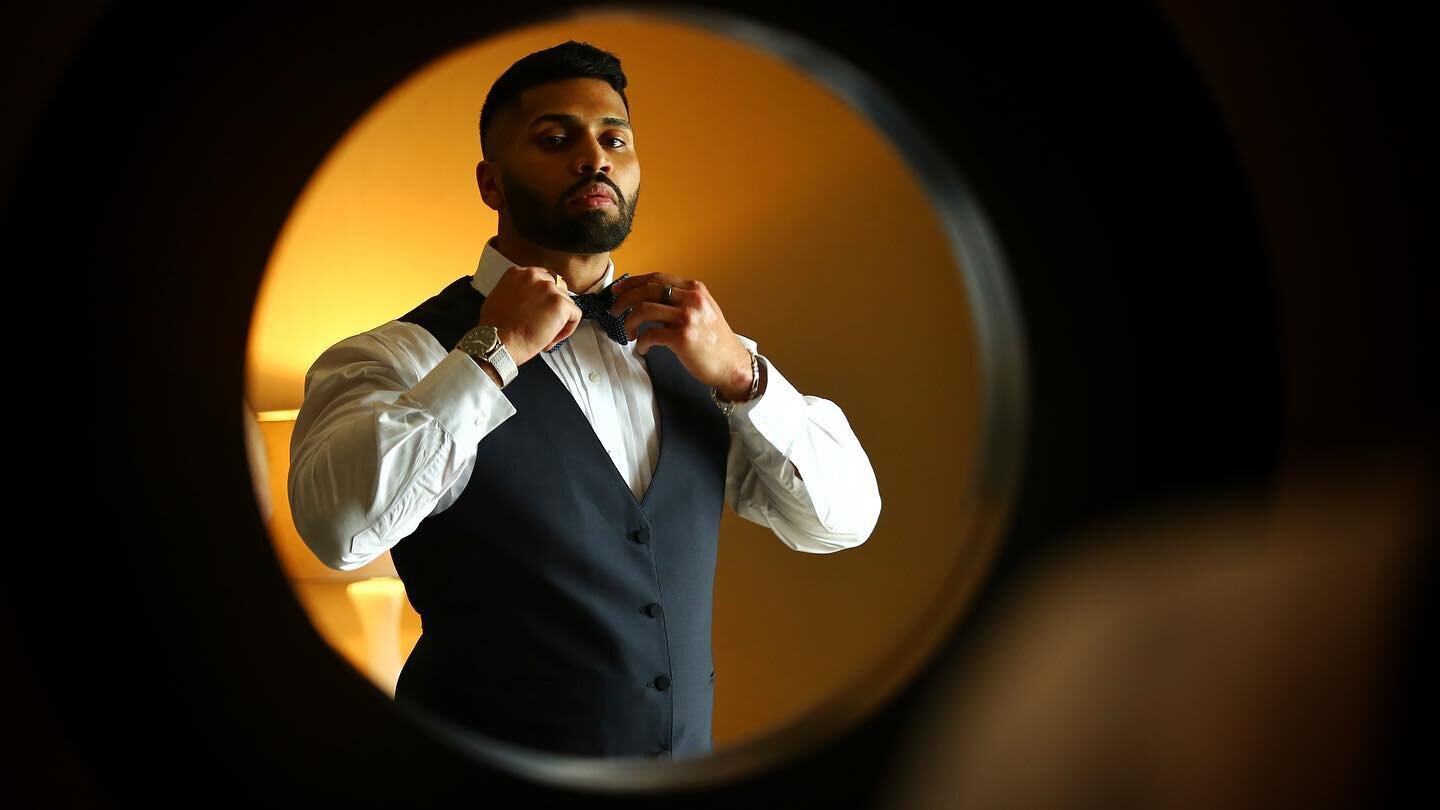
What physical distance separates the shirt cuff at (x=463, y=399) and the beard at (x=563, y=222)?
11.0 inches

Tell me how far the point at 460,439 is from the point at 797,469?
0.92ft

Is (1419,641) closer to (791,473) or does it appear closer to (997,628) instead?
(997,628)

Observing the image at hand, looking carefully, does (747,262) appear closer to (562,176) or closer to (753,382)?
(562,176)

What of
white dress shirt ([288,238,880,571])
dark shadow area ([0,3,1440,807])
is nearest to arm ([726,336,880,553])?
white dress shirt ([288,238,880,571])

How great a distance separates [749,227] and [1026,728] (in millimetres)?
1454

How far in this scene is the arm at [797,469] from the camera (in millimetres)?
804

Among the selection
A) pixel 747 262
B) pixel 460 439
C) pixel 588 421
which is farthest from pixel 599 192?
pixel 747 262

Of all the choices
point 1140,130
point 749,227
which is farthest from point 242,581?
point 749,227

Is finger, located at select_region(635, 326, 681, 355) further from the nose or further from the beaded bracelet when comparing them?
the nose

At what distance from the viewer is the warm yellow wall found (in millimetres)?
1621

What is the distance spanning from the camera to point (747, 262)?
172 cm

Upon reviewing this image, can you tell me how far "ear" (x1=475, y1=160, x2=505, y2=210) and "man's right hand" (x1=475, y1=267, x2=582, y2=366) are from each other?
267mm

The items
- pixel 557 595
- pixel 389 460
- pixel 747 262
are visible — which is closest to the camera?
pixel 389 460

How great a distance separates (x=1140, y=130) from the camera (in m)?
0.33
